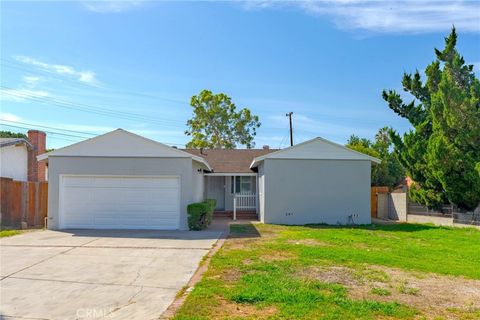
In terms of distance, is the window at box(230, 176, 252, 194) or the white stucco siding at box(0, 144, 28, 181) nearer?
the white stucco siding at box(0, 144, 28, 181)

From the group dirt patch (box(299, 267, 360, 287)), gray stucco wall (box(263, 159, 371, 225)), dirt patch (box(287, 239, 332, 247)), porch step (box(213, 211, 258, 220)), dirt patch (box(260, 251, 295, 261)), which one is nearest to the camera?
dirt patch (box(299, 267, 360, 287))

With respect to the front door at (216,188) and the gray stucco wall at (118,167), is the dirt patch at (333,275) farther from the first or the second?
the front door at (216,188)

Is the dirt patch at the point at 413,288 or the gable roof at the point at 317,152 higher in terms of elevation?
the gable roof at the point at 317,152

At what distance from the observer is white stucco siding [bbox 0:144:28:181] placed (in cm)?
2122

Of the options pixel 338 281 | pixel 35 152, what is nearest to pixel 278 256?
pixel 338 281

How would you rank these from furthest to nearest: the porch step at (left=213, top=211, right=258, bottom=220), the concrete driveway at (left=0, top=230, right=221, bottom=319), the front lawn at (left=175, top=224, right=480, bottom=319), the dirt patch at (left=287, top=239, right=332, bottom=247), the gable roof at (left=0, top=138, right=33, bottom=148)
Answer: the porch step at (left=213, top=211, right=258, bottom=220) → the gable roof at (left=0, top=138, right=33, bottom=148) → the dirt patch at (left=287, top=239, right=332, bottom=247) → the concrete driveway at (left=0, top=230, right=221, bottom=319) → the front lawn at (left=175, top=224, right=480, bottom=319)

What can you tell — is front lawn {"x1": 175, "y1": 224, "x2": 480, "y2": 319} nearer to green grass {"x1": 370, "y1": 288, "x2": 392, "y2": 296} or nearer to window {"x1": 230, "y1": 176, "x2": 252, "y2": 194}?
green grass {"x1": 370, "y1": 288, "x2": 392, "y2": 296}

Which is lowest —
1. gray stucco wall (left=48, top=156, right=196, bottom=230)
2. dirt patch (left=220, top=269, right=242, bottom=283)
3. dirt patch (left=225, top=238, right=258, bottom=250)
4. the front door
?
dirt patch (left=225, top=238, right=258, bottom=250)

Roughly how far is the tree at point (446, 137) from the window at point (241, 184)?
8636mm

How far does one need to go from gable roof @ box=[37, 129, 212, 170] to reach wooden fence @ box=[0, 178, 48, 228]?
2.25 m

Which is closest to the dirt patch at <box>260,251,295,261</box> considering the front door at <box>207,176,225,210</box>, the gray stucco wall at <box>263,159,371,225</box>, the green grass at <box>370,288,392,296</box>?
the green grass at <box>370,288,392,296</box>

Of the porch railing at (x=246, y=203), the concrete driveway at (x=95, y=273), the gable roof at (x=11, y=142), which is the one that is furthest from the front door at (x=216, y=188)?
the concrete driveway at (x=95, y=273)

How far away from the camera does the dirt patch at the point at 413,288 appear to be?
5941mm

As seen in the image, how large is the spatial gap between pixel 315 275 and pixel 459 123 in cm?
1242
